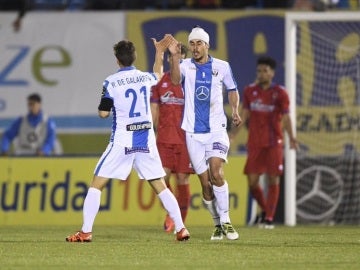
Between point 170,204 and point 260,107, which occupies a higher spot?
point 260,107

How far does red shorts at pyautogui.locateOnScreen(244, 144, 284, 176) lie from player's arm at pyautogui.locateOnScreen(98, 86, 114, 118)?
5104 mm

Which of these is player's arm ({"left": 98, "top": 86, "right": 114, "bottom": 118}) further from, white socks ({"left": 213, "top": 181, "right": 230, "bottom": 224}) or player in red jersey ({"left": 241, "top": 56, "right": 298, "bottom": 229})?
player in red jersey ({"left": 241, "top": 56, "right": 298, "bottom": 229})

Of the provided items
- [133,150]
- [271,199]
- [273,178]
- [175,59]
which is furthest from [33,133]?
[133,150]

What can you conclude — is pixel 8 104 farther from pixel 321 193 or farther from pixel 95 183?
pixel 95 183

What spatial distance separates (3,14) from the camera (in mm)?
21562

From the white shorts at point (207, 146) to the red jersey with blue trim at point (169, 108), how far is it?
1.56 metres

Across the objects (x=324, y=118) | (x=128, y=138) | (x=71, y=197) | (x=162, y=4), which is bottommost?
(x=71, y=197)

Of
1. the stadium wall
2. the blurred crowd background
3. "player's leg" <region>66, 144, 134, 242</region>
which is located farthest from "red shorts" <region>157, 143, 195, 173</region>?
the blurred crowd background

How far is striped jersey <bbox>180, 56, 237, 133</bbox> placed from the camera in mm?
12602

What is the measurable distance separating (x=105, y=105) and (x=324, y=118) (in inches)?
367

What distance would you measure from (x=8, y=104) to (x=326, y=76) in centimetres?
577

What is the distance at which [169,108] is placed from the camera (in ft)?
46.8

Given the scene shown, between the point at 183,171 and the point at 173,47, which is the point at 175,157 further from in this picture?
the point at 173,47

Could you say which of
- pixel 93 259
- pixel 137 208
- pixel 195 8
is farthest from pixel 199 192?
pixel 93 259
